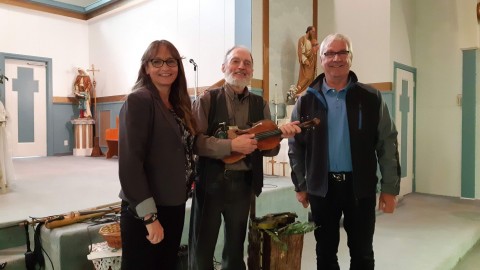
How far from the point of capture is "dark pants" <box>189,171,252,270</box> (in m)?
1.88

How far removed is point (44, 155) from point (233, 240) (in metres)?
7.49

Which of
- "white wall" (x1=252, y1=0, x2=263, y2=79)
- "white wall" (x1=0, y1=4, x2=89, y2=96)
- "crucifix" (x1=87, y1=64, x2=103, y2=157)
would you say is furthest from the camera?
"crucifix" (x1=87, y1=64, x2=103, y2=157)

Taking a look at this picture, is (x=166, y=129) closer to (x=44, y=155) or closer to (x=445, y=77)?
(x=445, y=77)

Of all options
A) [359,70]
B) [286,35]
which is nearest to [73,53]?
[286,35]

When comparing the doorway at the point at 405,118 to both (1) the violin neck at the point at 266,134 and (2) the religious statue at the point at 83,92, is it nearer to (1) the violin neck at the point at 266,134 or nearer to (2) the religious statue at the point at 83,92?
(1) the violin neck at the point at 266,134

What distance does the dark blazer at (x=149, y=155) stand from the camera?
1411mm

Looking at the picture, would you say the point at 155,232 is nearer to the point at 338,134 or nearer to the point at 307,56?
the point at 338,134

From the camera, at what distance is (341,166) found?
6.17 ft

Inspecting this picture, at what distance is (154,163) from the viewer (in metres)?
1.49

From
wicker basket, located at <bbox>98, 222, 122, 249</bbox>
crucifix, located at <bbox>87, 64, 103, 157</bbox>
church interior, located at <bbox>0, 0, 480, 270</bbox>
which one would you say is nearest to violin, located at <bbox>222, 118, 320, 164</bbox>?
wicker basket, located at <bbox>98, 222, 122, 249</bbox>

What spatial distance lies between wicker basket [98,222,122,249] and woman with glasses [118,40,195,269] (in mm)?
778

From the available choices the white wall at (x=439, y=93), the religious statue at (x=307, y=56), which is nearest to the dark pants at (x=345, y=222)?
the religious statue at (x=307, y=56)

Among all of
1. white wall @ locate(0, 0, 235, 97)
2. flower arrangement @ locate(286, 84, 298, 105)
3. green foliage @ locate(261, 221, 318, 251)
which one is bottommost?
green foliage @ locate(261, 221, 318, 251)

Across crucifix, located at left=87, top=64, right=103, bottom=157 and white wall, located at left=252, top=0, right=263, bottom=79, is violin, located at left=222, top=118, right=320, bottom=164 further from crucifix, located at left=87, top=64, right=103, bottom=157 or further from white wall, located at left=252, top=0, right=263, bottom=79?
crucifix, located at left=87, top=64, right=103, bottom=157
